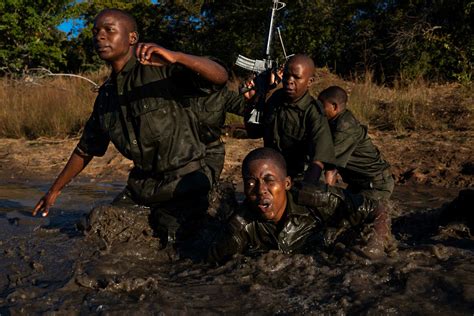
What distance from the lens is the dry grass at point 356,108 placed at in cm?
1018

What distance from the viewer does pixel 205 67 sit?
3.78m

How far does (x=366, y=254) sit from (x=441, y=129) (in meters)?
6.54

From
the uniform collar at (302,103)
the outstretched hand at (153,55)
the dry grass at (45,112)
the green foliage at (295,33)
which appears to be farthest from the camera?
the green foliage at (295,33)

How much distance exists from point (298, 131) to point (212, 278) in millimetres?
1651

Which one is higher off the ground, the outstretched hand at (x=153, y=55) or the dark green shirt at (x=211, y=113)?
the outstretched hand at (x=153, y=55)

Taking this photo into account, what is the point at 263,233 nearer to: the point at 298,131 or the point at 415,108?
the point at 298,131

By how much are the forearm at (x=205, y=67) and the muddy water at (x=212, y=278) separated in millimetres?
1195

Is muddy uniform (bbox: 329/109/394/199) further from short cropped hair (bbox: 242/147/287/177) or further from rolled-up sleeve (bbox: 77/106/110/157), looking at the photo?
rolled-up sleeve (bbox: 77/106/110/157)

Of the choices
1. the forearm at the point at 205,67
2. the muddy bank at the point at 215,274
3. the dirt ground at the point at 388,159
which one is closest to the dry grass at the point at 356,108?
the dirt ground at the point at 388,159

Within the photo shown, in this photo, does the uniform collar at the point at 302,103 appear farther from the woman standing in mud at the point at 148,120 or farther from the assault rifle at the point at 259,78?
the woman standing in mud at the point at 148,120

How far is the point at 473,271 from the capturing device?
3.66m

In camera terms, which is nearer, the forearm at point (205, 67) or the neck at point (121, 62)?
the forearm at point (205, 67)

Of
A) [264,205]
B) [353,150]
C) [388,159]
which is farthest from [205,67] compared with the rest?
[388,159]

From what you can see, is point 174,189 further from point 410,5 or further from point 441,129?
point 410,5
